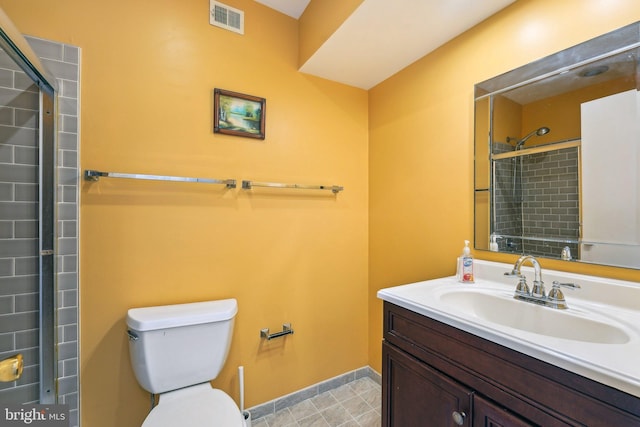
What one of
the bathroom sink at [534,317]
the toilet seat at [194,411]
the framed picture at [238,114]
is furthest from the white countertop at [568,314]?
the framed picture at [238,114]

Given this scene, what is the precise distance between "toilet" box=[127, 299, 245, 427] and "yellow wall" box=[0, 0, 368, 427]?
0.20m

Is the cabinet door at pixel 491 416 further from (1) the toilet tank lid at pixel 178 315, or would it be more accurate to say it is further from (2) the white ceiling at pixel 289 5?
(2) the white ceiling at pixel 289 5

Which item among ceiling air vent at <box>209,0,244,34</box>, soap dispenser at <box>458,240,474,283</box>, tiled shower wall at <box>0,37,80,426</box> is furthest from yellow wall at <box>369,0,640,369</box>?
tiled shower wall at <box>0,37,80,426</box>

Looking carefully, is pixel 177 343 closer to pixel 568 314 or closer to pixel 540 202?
pixel 568 314

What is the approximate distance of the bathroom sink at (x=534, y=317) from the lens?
907 mm

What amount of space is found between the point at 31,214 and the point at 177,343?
0.83 m

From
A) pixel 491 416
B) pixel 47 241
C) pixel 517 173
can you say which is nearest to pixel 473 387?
pixel 491 416

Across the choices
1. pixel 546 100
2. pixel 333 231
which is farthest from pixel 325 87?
pixel 546 100

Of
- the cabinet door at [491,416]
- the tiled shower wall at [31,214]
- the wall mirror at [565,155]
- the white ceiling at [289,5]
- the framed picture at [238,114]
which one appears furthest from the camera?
the white ceiling at [289,5]

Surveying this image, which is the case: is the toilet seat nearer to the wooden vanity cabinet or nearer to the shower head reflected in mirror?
the wooden vanity cabinet

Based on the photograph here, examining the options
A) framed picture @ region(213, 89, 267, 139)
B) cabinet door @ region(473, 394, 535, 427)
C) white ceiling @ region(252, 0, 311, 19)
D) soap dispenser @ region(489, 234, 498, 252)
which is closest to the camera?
cabinet door @ region(473, 394, 535, 427)

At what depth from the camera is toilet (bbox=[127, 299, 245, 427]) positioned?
1.17 m

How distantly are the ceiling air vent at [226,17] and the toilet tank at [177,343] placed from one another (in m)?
1.55

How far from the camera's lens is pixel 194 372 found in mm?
1318
